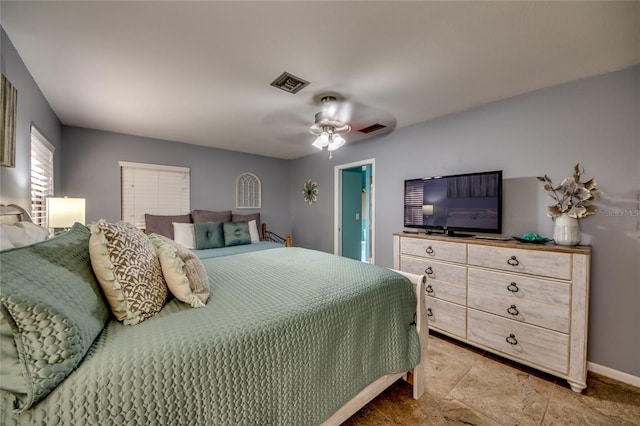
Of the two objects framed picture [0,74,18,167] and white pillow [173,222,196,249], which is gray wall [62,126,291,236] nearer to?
white pillow [173,222,196,249]

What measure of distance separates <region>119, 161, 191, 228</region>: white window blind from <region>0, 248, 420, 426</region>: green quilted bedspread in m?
2.92

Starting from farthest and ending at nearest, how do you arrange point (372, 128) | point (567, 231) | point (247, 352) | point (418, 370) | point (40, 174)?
point (372, 128) < point (40, 174) < point (567, 231) < point (418, 370) < point (247, 352)

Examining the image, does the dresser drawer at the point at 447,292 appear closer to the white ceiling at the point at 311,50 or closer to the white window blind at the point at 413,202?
the white window blind at the point at 413,202

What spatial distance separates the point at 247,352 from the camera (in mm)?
945

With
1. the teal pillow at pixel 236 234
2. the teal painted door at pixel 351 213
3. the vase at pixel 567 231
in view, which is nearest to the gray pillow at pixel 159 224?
the teal pillow at pixel 236 234

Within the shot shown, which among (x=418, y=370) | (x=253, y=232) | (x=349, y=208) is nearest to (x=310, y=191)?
(x=349, y=208)

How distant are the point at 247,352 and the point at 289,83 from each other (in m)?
2.03

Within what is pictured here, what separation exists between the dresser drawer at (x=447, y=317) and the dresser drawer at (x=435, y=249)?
447 mm

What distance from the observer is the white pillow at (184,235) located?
11.5 feet

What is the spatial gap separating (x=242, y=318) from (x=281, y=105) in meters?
2.21

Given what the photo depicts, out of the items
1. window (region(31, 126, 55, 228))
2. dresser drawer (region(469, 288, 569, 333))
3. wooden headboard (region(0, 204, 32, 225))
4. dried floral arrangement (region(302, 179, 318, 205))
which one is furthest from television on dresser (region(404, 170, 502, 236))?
window (region(31, 126, 55, 228))

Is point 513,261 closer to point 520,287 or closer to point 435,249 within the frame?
point 520,287

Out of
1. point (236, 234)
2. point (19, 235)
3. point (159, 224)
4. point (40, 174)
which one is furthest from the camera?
point (236, 234)

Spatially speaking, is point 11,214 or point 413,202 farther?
point 413,202
